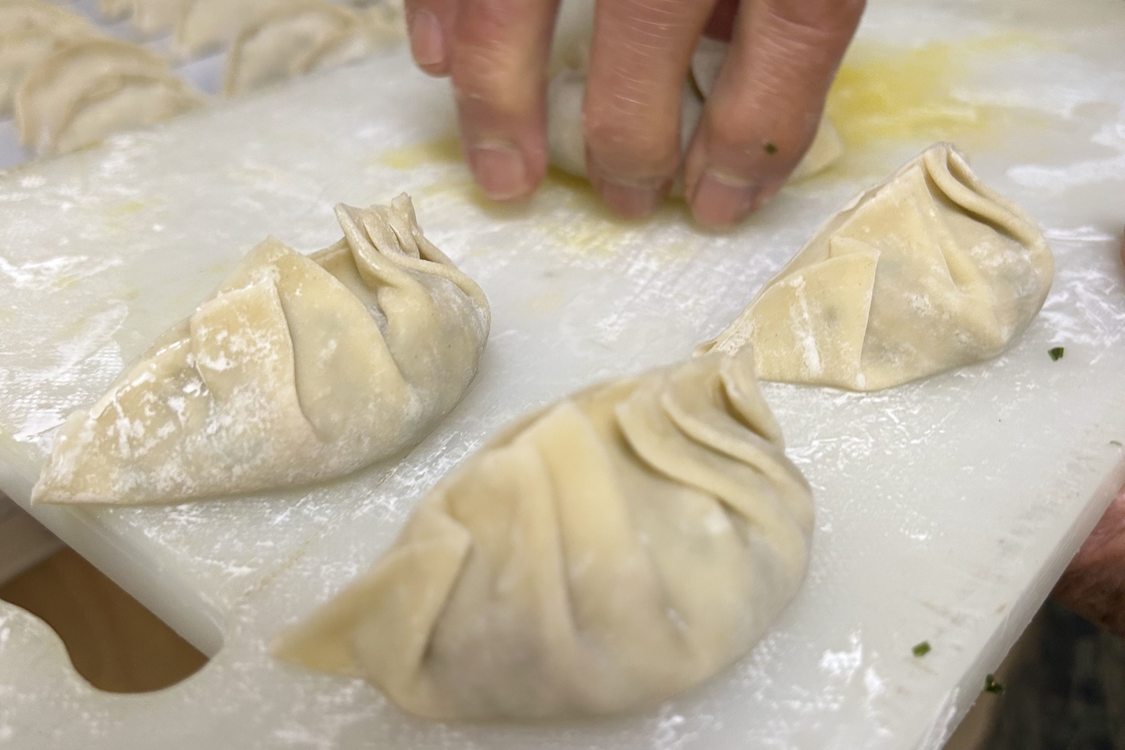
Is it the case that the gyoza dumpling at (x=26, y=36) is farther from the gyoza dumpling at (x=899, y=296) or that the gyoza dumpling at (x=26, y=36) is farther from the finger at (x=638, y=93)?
the gyoza dumpling at (x=899, y=296)

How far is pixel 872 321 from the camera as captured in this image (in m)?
1.65

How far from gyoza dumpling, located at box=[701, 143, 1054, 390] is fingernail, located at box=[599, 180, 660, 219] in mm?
452

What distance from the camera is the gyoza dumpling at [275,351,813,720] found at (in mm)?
1084

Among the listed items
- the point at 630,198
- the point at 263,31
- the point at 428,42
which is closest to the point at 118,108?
the point at 263,31

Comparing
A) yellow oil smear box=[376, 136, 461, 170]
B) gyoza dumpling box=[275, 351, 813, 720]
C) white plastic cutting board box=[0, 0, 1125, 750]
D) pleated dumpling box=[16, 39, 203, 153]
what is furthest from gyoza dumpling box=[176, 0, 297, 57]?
gyoza dumpling box=[275, 351, 813, 720]

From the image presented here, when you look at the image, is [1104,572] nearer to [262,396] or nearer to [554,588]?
[554,588]

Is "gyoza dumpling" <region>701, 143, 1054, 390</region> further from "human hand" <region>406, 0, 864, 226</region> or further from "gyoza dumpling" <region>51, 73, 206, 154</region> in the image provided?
"gyoza dumpling" <region>51, 73, 206, 154</region>

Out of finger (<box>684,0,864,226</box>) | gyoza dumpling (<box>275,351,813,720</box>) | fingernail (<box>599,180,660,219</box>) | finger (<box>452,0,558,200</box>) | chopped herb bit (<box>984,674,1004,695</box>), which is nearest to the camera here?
gyoza dumpling (<box>275,351,813,720</box>)

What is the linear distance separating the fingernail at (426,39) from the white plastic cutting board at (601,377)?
26 centimetres

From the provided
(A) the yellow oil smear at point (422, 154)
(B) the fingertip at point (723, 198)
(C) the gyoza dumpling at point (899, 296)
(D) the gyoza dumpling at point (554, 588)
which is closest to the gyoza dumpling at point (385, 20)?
(A) the yellow oil smear at point (422, 154)

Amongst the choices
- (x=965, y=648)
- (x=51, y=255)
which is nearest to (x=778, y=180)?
(x=965, y=648)

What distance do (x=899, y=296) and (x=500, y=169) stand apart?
90 cm

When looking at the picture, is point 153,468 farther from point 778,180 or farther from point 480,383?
point 778,180

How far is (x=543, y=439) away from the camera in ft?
3.64
